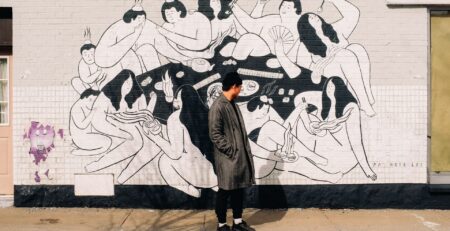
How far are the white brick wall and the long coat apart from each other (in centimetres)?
148

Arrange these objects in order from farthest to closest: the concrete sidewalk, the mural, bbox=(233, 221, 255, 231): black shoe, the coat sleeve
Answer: the mural < the concrete sidewalk < bbox=(233, 221, 255, 231): black shoe < the coat sleeve

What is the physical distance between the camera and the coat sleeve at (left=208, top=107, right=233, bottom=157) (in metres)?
6.50

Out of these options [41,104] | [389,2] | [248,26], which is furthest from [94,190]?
[389,2]

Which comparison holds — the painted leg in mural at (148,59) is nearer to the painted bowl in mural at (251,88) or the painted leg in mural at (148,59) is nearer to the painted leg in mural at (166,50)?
the painted leg in mural at (166,50)

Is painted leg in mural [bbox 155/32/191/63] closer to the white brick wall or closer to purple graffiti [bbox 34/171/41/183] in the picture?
the white brick wall

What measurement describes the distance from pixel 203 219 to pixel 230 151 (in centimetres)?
148

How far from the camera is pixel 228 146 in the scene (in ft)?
21.4

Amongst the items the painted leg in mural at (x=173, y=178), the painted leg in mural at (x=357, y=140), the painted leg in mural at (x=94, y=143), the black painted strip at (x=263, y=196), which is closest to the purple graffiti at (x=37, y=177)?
the black painted strip at (x=263, y=196)

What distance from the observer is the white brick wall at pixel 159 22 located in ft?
26.3

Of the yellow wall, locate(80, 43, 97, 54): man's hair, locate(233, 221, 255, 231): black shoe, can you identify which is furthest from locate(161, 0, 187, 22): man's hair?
the yellow wall

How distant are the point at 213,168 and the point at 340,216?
1.88 m

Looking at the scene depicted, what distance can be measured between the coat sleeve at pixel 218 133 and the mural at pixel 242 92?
149 centimetres

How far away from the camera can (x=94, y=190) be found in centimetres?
806

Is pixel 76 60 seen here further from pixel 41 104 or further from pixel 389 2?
pixel 389 2
